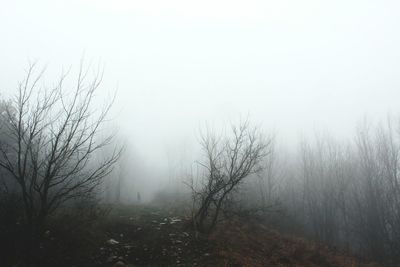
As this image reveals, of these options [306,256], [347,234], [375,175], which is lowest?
[347,234]

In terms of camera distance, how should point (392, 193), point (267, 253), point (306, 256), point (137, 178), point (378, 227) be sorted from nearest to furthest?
1. point (267, 253)
2. point (306, 256)
3. point (378, 227)
4. point (392, 193)
5. point (137, 178)

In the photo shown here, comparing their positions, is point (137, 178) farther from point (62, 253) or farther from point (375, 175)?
point (62, 253)

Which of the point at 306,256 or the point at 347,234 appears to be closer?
the point at 306,256

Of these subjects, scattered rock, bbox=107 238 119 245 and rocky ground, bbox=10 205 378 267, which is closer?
rocky ground, bbox=10 205 378 267

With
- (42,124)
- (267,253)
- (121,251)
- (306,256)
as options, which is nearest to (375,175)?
(306,256)

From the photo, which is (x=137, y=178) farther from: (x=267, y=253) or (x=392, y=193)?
(x=267, y=253)

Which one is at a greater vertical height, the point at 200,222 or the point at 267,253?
the point at 200,222

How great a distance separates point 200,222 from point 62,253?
5578 mm

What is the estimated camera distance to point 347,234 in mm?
26578

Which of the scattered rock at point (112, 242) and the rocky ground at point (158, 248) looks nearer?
the rocky ground at point (158, 248)

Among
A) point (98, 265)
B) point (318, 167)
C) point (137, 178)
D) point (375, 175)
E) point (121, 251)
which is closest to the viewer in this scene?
point (98, 265)

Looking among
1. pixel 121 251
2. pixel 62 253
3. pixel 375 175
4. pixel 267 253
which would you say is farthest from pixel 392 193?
pixel 62 253

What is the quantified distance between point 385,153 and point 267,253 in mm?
24081

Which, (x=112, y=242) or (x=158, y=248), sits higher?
(x=112, y=242)
